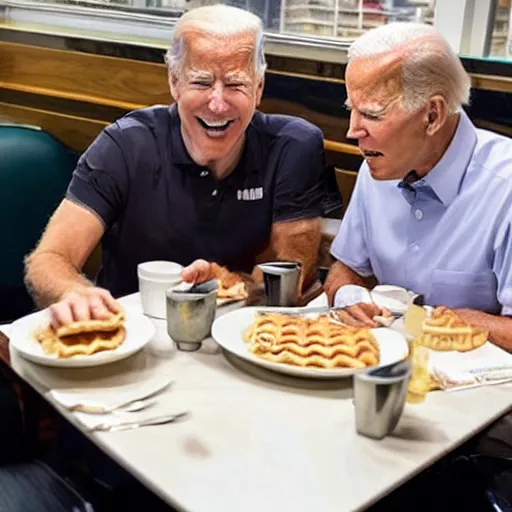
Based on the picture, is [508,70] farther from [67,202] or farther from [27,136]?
[27,136]

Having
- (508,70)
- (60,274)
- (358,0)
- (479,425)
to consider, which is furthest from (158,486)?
(358,0)

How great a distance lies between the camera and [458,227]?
1830mm

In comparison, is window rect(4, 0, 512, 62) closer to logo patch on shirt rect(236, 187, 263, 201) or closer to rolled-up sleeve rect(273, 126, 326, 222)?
rolled-up sleeve rect(273, 126, 326, 222)

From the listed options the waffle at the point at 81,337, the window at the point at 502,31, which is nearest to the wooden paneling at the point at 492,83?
the window at the point at 502,31

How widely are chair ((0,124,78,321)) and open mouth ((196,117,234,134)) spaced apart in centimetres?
90

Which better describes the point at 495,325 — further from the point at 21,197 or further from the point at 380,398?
the point at 21,197

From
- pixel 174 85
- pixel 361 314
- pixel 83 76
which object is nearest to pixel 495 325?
pixel 361 314

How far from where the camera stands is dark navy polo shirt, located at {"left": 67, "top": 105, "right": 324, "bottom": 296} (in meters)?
2.10

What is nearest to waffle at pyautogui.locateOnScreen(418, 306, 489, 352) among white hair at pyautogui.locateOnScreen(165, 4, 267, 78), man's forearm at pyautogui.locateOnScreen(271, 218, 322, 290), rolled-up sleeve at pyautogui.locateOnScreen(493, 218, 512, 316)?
rolled-up sleeve at pyautogui.locateOnScreen(493, 218, 512, 316)

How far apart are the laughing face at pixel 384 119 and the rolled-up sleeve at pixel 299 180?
36 cm

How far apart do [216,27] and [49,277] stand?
71 centimetres

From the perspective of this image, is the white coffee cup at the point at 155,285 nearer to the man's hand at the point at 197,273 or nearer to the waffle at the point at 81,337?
the man's hand at the point at 197,273

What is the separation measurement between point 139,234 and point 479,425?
1.12 meters

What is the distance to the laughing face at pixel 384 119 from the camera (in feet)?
5.73
